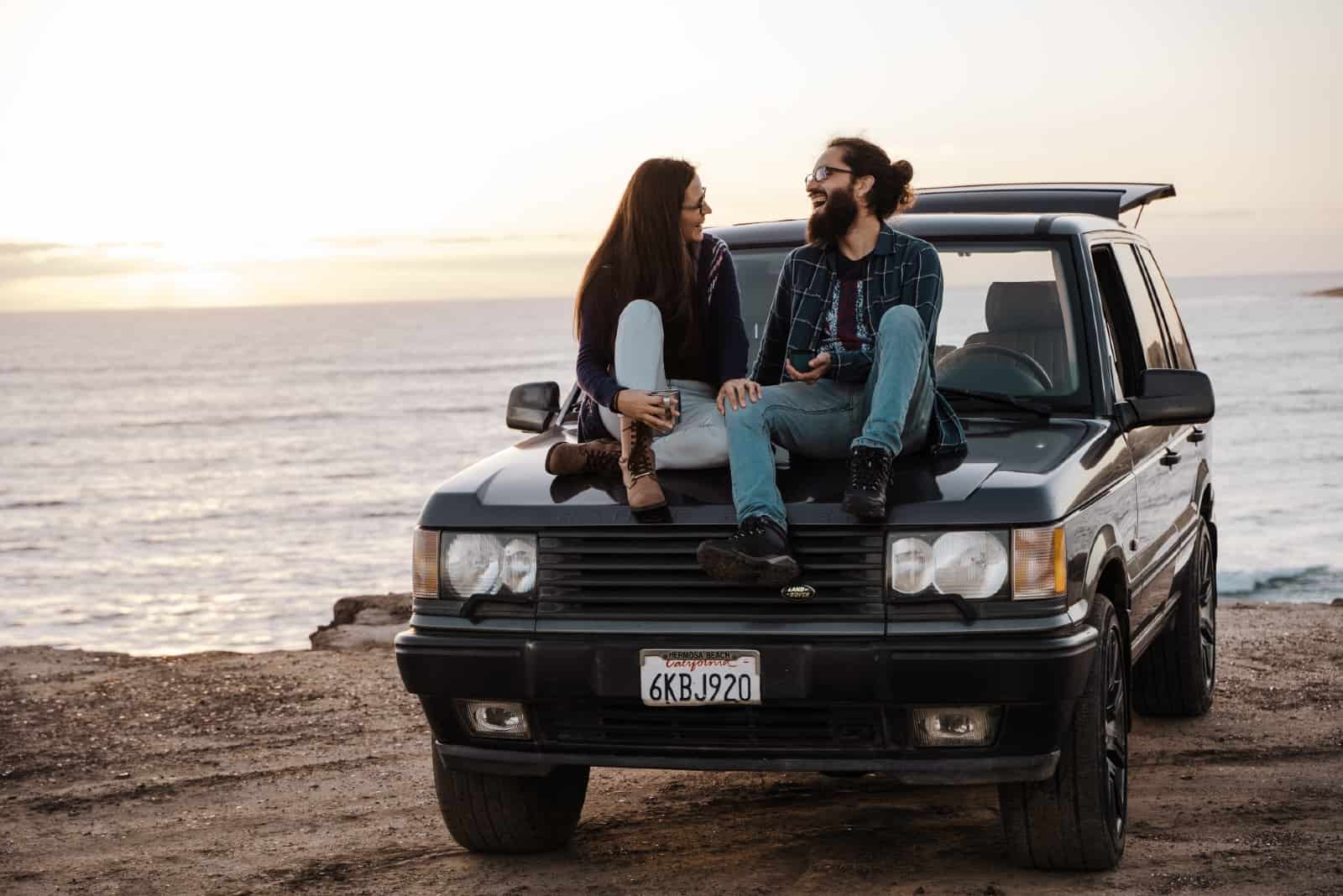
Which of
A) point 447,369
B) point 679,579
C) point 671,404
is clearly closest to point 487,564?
point 679,579

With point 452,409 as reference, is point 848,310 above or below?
above

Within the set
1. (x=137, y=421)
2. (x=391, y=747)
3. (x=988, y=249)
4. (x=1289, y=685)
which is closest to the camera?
(x=988, y=249)

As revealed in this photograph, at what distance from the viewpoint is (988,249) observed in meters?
5.71

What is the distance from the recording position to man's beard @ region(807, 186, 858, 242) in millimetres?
5246

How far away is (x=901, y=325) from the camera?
4.66 metres

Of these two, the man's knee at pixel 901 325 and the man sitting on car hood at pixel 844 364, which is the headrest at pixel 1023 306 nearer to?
the man sitting on car hood at pixel 844 364

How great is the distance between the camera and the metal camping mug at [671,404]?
4695 mm

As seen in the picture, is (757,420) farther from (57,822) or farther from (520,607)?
(57,822)

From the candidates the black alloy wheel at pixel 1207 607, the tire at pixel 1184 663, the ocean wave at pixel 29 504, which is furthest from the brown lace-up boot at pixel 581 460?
the ocean wave at pixel 29 504

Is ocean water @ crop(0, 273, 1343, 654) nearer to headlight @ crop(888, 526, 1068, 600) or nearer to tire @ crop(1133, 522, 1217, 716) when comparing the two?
tire @ crop(1133, 522, 1217, 716)

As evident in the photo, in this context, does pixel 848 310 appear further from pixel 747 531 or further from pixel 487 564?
pixel 487 564

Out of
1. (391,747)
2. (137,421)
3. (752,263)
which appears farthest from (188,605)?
(137,421)

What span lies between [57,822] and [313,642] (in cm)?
528

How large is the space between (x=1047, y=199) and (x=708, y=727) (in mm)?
3104
